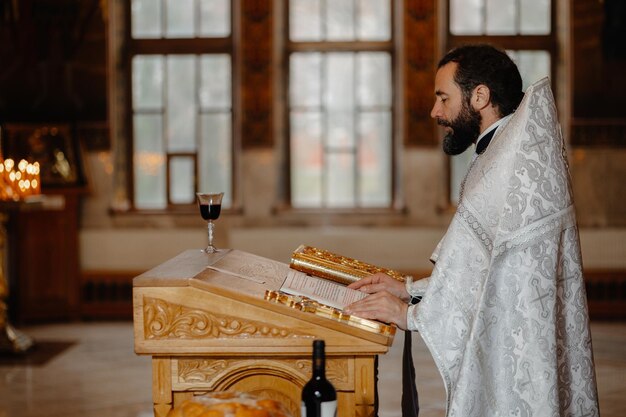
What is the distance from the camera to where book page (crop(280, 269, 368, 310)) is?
2.53 meters

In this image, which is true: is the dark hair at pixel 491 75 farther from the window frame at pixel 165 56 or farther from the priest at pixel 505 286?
the window frame at pixel 165 56

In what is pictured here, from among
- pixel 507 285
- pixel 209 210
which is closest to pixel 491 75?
pixel 507 285

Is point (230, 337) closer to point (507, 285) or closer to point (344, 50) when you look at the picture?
point (507, 285)

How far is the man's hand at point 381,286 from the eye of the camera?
9.03 ft

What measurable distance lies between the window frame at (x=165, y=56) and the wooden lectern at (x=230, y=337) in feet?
20.4

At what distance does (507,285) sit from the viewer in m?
2.44

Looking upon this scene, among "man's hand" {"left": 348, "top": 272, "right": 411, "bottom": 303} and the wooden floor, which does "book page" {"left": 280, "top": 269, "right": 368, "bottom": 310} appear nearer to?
"man's hand" {"left": 348, "top": 272, "right": 411, "bottom": 303}

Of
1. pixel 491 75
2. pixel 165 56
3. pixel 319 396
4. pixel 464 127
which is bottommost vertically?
pixel 319 396

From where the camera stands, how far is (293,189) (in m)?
8.78

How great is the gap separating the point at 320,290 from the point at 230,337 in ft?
1.20

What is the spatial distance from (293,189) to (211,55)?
1445 millimetres

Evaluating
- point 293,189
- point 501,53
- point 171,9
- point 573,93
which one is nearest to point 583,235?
point 573,93

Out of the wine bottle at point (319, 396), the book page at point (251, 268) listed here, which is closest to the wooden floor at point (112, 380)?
the book page at point (251, 268)

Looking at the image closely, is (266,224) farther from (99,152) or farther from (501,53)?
(501,53)
